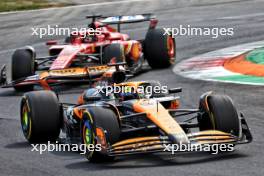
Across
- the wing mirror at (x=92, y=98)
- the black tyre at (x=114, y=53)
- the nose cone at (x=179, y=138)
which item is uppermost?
the wing mirror at (x=92, y=98)

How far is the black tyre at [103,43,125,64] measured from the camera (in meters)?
19.7

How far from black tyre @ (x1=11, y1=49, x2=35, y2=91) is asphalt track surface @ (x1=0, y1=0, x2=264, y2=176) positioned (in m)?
0.36

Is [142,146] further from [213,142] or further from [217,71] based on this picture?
[217,71]

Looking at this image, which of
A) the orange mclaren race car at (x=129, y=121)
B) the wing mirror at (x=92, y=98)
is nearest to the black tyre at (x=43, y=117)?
the orange mclaren race car at (x=129, y=121)

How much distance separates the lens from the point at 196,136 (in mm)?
11469

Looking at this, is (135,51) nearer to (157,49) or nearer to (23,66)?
(157,49)

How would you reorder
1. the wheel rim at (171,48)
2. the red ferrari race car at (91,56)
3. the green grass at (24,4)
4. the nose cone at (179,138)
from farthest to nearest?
the green grass at (24,4) < the wheel rim at (171,48) < the red ferrari race car at (91,56) < the nose cone at (179,138)

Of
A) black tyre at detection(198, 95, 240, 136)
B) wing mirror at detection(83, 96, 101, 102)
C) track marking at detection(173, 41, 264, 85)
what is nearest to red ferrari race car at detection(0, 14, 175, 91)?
track marking at detection(173, 41, 264, 85)

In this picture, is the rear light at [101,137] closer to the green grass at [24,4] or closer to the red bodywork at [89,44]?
the red bodywork at [89,44]

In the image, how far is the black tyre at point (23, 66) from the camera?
64.5 ft

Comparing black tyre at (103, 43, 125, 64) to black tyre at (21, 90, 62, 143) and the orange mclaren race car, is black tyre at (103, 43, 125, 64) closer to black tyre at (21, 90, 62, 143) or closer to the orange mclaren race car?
the orange mclaren race car

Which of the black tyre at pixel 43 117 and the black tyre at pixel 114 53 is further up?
the black tyre at pixel 43 117

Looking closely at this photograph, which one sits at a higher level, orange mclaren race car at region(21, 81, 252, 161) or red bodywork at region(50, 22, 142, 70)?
orange mclaren race car at region(21, 81, 252, 161)

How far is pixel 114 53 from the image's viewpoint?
19750 mm
